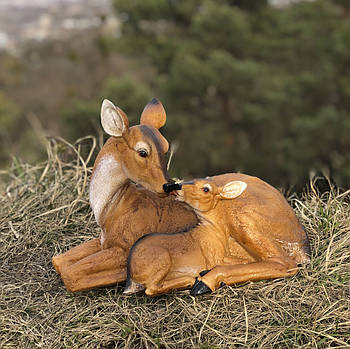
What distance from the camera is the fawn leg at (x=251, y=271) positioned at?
2.12 m

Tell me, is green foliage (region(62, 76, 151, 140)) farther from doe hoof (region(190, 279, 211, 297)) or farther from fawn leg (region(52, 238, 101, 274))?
doe hoof (region(190, 279, 211, 297))

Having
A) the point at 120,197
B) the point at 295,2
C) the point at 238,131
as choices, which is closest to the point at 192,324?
the point at 120,197

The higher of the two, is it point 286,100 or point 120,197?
point 120,197

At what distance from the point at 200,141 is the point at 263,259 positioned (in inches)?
263

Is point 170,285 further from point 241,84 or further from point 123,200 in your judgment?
point 241,84

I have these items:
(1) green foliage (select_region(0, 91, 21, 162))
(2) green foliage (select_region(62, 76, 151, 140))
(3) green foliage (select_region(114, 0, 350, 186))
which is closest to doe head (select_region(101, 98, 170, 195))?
(2) green foliage (select_region(62, 76, 151, 140))

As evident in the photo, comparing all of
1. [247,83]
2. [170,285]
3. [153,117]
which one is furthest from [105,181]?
[247,83]

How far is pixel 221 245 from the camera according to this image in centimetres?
219

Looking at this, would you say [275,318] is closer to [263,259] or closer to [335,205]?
[263,259]

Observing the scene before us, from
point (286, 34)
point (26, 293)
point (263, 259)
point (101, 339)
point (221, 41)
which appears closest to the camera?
point (101, 339)

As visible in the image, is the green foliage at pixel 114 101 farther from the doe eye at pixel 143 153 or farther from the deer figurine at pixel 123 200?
the doe eye at pixel 143 153

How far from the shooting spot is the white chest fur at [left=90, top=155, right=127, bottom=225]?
84.4 inches

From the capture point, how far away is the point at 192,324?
2006mm

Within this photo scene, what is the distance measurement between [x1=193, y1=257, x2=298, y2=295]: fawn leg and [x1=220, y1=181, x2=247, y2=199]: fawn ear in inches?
12.1
